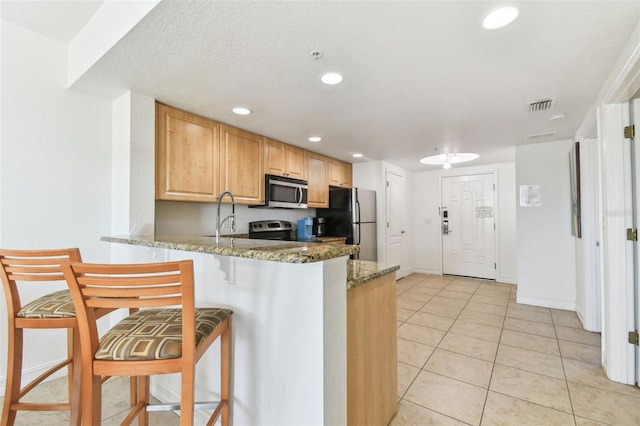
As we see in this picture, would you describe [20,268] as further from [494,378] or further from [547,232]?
[547,232]

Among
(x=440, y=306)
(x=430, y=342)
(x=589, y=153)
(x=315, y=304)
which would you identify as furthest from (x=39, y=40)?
(x=589, y=153)

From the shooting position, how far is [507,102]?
7.68 feet

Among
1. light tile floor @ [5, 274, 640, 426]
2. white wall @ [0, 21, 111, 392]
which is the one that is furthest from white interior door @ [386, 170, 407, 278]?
white wall @ [0, 21, 111, 392]

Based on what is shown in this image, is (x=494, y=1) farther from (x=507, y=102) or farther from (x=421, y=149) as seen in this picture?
(x=421, y=149)

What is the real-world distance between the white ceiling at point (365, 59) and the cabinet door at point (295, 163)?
0.81m

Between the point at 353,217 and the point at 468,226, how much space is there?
2632 millimetres

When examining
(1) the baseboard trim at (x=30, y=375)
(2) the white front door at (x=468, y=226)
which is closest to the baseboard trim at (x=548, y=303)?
(2) the white front door at (x=468, y=226)

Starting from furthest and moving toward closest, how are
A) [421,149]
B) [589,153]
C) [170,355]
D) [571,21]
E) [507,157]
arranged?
[507,157]
[421,149]
[589,153]
[571,21]
[170,355]

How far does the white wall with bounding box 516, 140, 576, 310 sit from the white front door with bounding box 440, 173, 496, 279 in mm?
1440

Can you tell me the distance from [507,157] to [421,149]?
1674 mm

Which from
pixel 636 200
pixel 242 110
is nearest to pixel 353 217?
pixel 242 110

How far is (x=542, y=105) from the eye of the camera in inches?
94.5

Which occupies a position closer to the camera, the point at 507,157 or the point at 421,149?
the point at 421,149

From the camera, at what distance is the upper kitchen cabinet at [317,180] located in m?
4.00
